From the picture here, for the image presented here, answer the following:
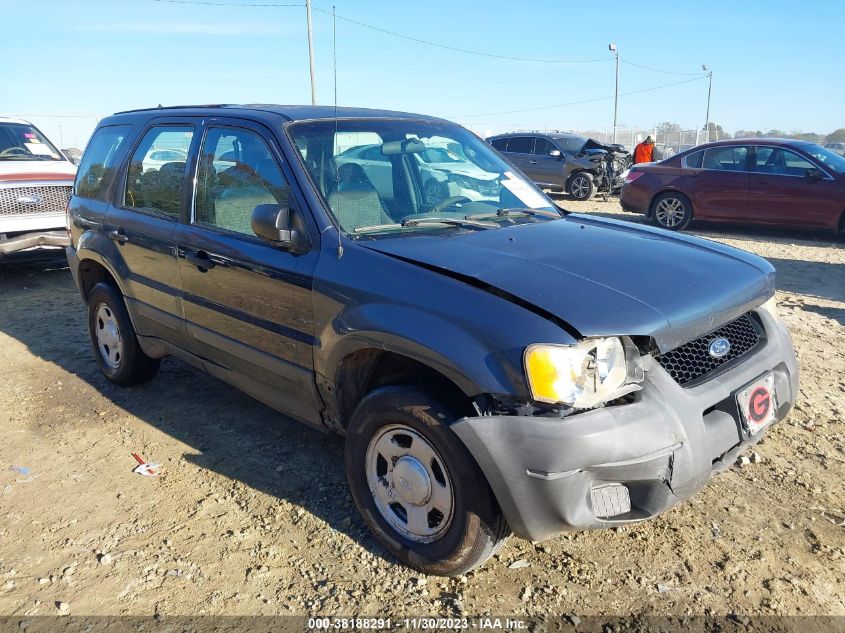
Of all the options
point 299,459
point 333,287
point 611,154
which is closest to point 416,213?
point 333,287

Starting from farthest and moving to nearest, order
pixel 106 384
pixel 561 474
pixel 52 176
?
pixel 52 176
pixel 106 384
pixel 561 474

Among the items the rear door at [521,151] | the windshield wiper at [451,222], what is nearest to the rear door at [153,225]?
the windshield wiper at [451,222]

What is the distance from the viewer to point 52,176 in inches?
318

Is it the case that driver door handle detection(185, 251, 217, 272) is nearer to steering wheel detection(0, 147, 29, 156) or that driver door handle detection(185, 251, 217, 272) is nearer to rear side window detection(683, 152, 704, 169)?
steering wheel detection(0, 147, 29, 156)

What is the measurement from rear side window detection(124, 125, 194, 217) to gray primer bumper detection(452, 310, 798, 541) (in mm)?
2432

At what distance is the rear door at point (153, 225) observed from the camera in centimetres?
385

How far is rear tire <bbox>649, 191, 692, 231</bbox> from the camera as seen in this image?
1129 cm

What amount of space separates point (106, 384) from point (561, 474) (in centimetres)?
390

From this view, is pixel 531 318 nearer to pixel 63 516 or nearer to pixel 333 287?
pixel 333 287

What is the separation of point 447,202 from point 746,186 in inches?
346

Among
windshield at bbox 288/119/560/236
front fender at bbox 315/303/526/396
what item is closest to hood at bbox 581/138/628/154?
windshield at bbox 288/119/560/236

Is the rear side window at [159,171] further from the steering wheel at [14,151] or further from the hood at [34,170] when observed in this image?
the steering wheel at [14,151]

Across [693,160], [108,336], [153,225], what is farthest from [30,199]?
[693,160]

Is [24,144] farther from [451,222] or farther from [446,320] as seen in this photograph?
[446,320]
